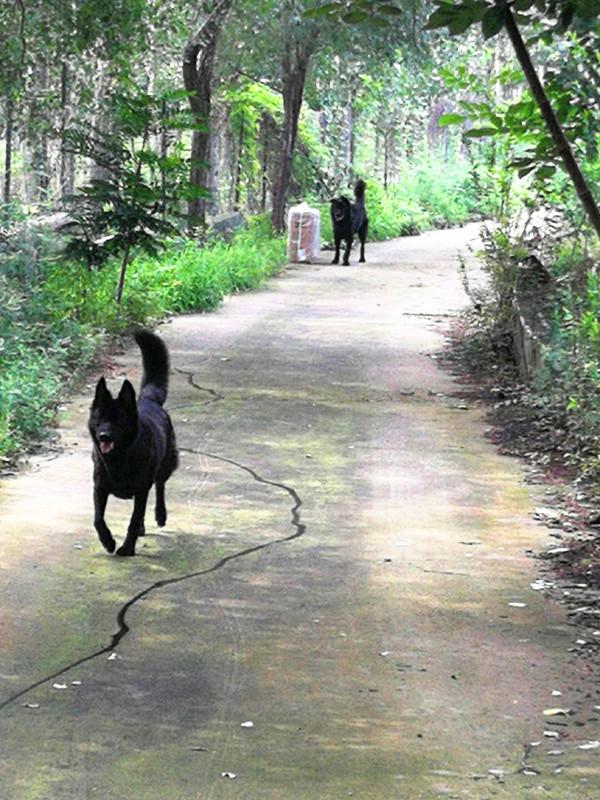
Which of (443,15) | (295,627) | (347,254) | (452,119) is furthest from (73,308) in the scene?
(347,254)

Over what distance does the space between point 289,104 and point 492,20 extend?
23.3 m

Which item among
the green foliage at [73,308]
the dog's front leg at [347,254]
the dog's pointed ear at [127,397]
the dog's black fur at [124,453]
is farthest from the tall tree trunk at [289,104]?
the dog's pointed ear at [127,397]

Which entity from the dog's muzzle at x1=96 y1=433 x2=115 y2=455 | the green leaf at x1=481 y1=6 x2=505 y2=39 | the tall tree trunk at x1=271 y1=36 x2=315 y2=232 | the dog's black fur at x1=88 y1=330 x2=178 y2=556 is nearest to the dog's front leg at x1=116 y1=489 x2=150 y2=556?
the dog's black fur at x1=88 y1=330 x2=178 y2=556

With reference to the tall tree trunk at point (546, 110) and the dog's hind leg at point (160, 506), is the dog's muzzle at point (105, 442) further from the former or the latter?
the tall tree trunk at point (546, 110)

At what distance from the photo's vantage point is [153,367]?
31.1 ft

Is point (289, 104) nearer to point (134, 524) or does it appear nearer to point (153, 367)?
point (153, 367)

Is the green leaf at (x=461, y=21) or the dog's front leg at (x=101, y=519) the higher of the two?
the green leaf at (x=461, y=21)

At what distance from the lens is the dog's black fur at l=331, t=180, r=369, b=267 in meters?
27.3

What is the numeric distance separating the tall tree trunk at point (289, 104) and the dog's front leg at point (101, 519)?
19.1 m

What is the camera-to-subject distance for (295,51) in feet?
92.6

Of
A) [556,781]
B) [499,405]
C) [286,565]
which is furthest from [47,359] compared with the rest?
[556,781]

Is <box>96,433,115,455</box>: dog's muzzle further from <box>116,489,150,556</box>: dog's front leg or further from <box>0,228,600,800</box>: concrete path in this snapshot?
<box>0,228,600,800</box>: concrete path

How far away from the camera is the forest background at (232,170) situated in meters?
9.12

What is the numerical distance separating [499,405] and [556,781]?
8424 millimetres
